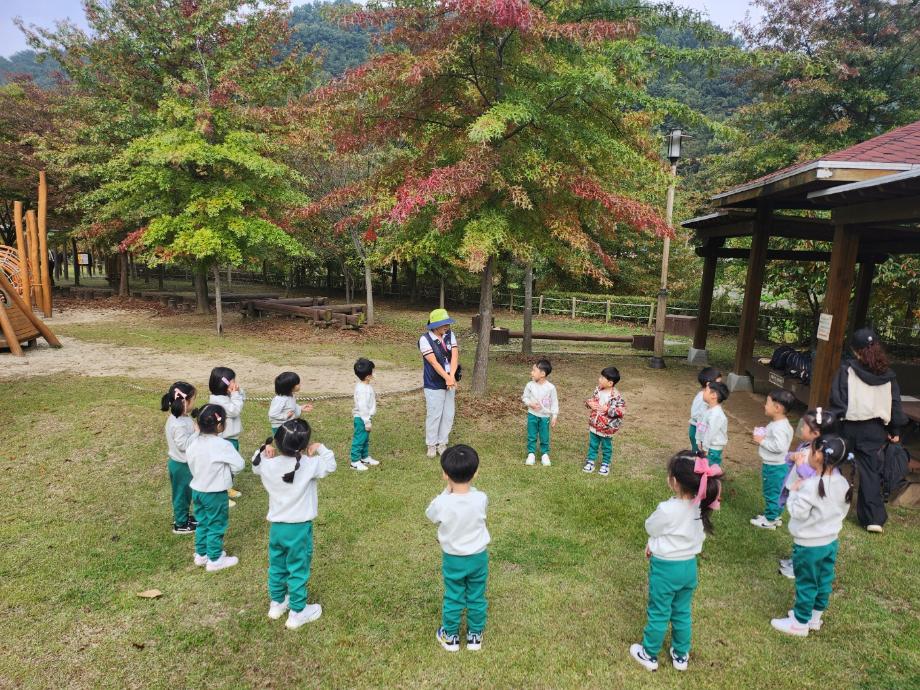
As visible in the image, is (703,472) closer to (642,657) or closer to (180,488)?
(642,657)

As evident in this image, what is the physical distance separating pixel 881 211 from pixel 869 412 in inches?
102

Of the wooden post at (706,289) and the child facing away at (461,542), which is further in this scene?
the wooden post at (706,289)

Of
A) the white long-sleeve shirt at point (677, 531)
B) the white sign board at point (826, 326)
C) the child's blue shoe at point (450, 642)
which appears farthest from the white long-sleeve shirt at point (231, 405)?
the white sign board at point (826, 326)

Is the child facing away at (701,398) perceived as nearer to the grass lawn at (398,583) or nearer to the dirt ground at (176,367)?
the grass lawn at (398,583)

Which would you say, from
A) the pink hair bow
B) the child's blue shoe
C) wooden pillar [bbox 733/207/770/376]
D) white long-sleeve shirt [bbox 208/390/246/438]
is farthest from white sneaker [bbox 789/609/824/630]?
wooden pillar [bbox 733/207/770/376]

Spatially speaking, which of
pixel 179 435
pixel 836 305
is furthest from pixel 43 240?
pixel 836 305

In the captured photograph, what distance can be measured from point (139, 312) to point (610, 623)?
19.8 meters

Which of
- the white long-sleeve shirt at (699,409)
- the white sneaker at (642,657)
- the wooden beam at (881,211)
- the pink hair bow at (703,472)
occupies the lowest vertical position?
the white sneaker at (642,657)

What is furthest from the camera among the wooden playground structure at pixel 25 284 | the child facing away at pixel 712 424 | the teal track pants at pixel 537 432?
the wooden playground structure at pixel 25 284

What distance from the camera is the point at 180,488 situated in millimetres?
4539

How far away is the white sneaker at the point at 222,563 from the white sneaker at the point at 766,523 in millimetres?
4466

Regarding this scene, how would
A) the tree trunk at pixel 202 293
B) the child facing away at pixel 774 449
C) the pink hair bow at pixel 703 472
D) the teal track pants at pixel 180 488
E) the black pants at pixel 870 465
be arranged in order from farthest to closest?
1. the tree trunk at pixel 202 293
2. the black pants at pixel 870 465
3. the child facing away at pixel 774 449
4. the teal track pants at pixel 180 488
5. the pink hair bow at pixel 703 472

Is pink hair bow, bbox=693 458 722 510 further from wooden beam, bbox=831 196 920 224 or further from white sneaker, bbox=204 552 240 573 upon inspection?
wooden beam, bbox=831 196 920 224

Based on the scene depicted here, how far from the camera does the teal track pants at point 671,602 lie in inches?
123
